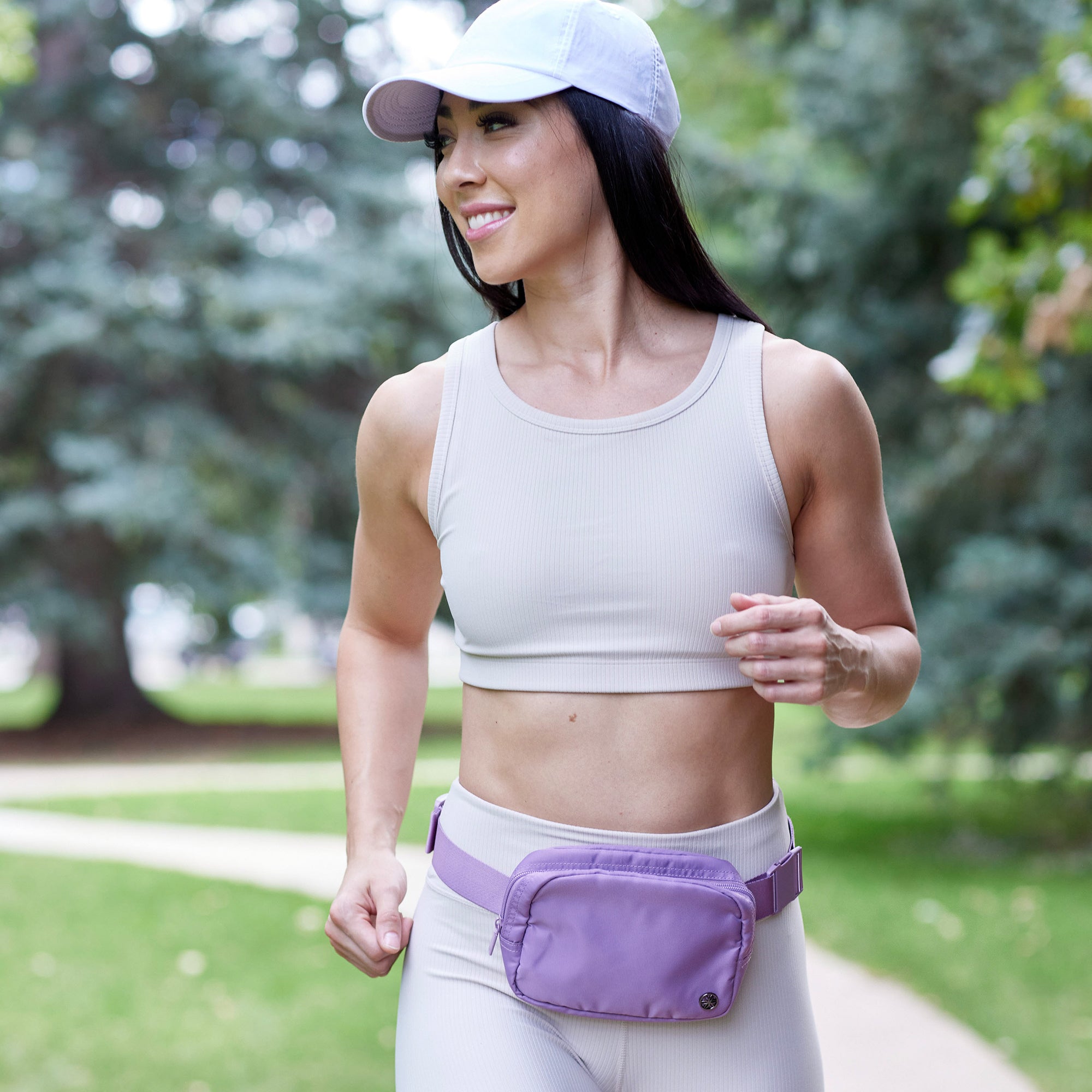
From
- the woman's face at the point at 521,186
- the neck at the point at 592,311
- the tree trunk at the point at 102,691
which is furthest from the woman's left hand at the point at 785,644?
the tree trunk at the point at 102,691

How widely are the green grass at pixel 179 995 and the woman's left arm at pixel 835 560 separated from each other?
145 inches

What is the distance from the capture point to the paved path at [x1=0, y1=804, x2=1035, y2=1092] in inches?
194

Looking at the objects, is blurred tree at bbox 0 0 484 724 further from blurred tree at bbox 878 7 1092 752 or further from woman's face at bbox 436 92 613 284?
woman's face at bbox 436 92 613 284

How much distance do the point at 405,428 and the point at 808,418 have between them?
1.75 ft

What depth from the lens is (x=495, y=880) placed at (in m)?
1.72

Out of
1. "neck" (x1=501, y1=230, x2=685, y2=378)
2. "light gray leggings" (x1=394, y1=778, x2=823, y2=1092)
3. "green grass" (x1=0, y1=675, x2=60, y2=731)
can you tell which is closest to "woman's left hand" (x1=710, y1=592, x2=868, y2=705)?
"light gray leggings" (x1=394, y1=778, x2=823, y2=1092)

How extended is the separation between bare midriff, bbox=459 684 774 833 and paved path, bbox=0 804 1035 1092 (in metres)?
0.88

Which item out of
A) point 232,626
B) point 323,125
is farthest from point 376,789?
point 232,626

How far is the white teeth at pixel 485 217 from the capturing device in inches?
71.9

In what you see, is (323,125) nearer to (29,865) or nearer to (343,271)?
(343,271)

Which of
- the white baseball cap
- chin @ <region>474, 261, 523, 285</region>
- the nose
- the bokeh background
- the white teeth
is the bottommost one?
the bokeh background

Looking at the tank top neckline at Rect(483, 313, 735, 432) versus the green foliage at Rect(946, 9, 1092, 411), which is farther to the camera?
the green foliage at Rect(946, 9, 1092, 411)

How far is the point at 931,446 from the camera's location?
998 cm

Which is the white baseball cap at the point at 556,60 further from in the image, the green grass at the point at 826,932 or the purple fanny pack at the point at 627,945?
the green grass at the point at 826,932
